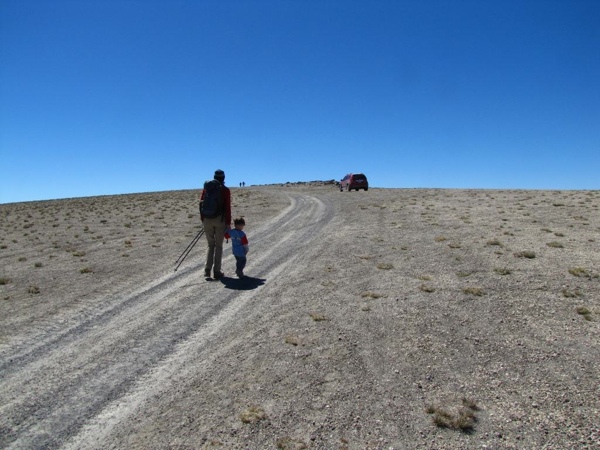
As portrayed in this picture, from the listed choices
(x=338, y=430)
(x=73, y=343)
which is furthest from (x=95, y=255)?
(x=338, y=430)

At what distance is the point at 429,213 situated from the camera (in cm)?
2502

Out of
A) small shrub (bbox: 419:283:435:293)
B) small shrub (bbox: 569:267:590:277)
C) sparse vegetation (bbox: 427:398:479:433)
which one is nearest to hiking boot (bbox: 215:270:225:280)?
small shrub (bbox: 419:283:435:293)

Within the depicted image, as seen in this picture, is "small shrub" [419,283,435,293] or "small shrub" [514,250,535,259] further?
"small shrub" [514,250,535,259]

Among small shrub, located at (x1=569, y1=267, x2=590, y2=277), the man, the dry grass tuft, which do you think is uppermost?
the man

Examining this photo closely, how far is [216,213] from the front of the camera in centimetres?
1186

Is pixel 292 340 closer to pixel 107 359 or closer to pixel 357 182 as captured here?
pixel 107 359

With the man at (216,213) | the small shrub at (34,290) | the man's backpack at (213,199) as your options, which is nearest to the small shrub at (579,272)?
the man at (216,213)

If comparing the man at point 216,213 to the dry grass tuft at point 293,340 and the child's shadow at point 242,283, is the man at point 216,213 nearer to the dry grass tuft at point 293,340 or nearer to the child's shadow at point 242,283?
the child's shadow at point 242,283

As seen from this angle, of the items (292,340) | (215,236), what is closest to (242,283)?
(215,236)

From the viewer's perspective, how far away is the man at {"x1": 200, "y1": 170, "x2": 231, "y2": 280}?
38.8 feet

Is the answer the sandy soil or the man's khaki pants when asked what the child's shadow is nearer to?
the sandy soil

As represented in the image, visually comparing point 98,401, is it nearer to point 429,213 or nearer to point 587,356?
point 587,356

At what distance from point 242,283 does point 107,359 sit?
16.2 ft

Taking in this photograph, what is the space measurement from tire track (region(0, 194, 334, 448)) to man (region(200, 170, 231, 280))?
903mm
